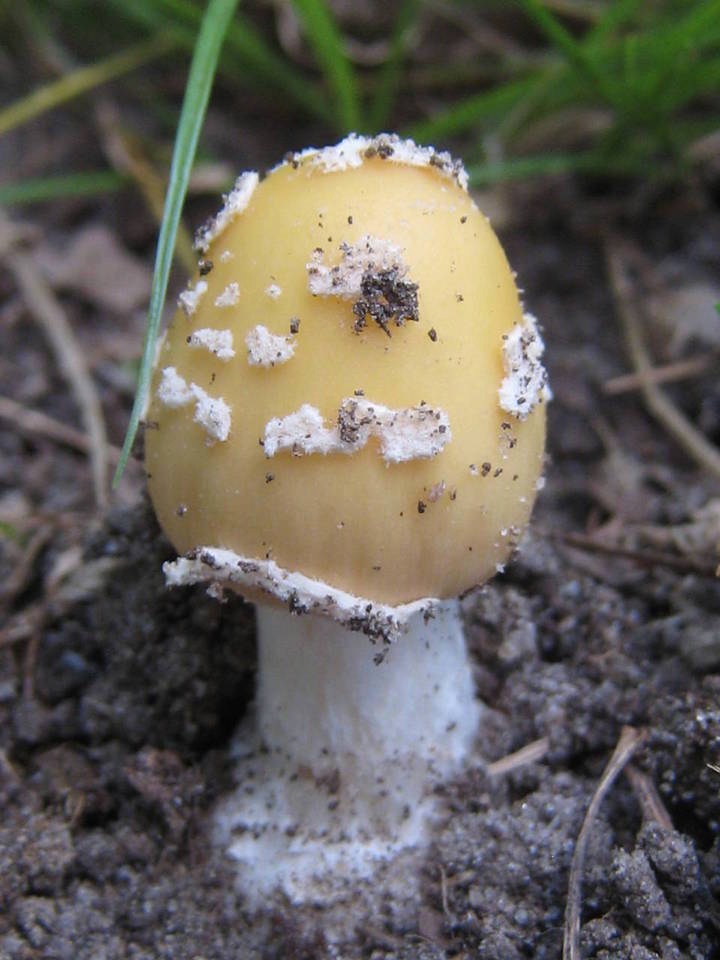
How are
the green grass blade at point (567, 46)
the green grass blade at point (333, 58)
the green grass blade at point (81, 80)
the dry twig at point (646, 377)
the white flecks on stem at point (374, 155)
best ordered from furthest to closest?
the green grass blade at point (81, 80) < the dry twig at point (646, 377) < the green grass blade at point (333, 58) < the green grass blade at point (567, 46) < the white flecks on stem at point (374, 155)

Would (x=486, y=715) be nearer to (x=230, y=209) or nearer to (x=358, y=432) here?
(x=358, y=432)

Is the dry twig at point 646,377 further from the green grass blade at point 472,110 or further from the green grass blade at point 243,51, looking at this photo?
the green grass blade at point 243,51

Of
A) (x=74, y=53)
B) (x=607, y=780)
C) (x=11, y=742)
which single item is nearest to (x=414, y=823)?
(x=607, y=780)

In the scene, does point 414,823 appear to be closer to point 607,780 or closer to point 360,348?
point 607,780

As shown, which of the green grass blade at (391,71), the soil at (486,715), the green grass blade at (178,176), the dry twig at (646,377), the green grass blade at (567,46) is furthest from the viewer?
the green grass blade at (391,71)

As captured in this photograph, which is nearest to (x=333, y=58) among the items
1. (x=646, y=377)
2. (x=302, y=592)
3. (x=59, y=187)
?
(x=59, y=187)

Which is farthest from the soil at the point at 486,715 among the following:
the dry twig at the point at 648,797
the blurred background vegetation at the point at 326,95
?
the blurred background vegetation at the point at 326,95

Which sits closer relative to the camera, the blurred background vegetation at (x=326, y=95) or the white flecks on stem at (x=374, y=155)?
the white flecks on stem at (x=374, y=155)
